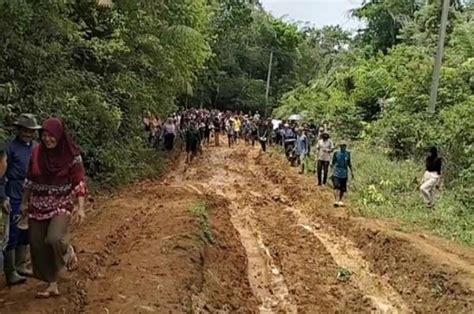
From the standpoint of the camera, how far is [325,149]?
18.0m

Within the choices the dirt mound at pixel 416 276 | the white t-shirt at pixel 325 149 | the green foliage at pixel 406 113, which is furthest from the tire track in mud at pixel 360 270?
the white t-shirt at pixel 325 149

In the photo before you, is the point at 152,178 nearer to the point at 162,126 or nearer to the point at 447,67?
the point at 162,126

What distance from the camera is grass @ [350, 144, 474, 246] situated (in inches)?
515

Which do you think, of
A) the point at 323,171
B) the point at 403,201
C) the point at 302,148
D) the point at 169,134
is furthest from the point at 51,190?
the point at 169,134

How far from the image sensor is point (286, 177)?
2094 centimetres

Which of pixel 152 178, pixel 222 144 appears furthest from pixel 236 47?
pixel 152 178

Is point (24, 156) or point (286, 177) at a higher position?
point (24, 156)

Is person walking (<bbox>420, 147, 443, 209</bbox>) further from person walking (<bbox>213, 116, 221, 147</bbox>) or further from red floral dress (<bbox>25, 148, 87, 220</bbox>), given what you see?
person walking (<bbox>213, 116, 221, 147</bbox>)

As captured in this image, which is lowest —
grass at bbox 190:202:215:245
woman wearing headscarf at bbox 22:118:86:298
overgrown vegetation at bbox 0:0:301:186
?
grass at bbox 190:202:215:245

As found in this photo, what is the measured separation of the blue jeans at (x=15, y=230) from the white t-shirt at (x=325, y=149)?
11785 millimetres

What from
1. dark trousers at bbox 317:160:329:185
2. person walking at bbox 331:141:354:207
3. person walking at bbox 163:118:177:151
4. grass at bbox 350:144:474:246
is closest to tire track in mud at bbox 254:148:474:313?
person walking at bbox 331:141:354:207

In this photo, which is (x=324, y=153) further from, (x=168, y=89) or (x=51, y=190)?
(x=51, y=190)

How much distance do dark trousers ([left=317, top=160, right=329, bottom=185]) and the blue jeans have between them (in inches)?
480

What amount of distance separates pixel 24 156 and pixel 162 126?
2084cm
